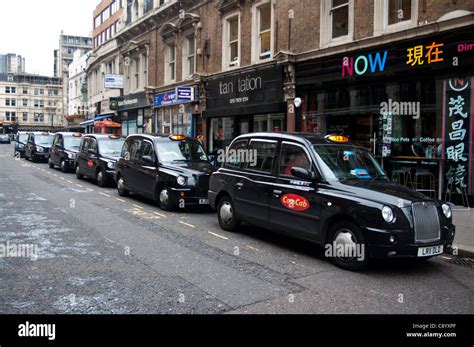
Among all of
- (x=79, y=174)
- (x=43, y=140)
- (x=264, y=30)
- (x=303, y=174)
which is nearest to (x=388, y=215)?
(x=303, y=174)

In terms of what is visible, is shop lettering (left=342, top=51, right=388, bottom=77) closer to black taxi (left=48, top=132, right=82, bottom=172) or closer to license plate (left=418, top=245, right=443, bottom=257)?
license plate (left=418, top=245, right=443, bottom=257)

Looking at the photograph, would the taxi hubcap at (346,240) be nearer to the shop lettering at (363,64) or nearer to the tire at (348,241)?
the tire at (348,241)

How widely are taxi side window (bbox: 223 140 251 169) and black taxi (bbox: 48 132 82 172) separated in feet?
43.8

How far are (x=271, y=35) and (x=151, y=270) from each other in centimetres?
1347

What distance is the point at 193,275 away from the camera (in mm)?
5852

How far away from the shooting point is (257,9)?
1858 centimetres

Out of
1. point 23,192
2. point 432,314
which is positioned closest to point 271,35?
point 23,192

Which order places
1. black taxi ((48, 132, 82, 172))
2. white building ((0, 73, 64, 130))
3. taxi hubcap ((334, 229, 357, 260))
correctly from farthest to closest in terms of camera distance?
white building ((0, 73, 64, 130)) → black taxi ((48, 132, 82, 172)) → taxi hubcap ((334, 229, 357, 260))

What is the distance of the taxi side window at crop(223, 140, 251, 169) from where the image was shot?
8781 millimetres

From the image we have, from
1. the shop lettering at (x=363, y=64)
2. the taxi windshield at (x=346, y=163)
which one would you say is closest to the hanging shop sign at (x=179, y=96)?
the shop lettering at (x=363, y=64)

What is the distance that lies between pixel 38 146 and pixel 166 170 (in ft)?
62.3

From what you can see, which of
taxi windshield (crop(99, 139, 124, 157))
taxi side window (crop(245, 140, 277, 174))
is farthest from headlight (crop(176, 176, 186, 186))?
taxi windshield (crop(99, 139, 124, 157))

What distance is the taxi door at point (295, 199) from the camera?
6.86 metres
